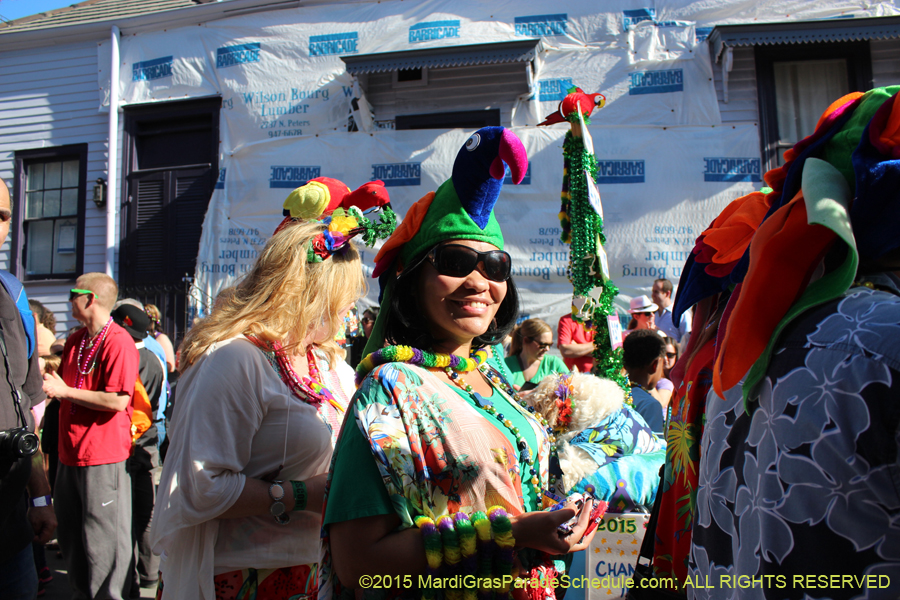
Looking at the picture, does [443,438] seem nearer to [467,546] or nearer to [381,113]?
[467,546]

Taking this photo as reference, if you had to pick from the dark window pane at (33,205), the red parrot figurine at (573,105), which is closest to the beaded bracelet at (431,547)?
the red parrot figurine at (573,105)

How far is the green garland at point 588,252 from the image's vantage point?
14.7 feet

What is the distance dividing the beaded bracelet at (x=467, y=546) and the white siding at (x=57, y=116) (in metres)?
9.82

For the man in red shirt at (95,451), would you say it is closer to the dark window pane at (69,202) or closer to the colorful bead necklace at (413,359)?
the colorful bead necklace at (413,359)

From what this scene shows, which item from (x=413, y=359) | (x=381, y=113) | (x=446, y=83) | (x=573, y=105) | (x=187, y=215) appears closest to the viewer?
(x=413, y=359)

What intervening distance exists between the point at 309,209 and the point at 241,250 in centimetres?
614

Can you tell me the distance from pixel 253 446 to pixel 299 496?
237 millimetres

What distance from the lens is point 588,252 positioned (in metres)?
4.58

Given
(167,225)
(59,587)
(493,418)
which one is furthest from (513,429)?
(167,225)

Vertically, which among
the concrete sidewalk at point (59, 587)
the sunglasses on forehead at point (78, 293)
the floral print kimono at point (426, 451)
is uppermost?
the sunglasses on forehead at point (78, 293)

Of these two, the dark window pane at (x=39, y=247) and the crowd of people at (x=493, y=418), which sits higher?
the dark window pane at (x=39, y=247)

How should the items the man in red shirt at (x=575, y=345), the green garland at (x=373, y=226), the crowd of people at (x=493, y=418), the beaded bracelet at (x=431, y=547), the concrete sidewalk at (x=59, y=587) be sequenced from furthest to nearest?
1. the man in red shirt at (x=575, y=345)
2. the concrete sidewalk at (x=59, y=587)
3. the green garland at (x=373, y=226)
4. the beaded bracelet at (x=431, y=547)
5. the crowd of people at (x=493, y=418)

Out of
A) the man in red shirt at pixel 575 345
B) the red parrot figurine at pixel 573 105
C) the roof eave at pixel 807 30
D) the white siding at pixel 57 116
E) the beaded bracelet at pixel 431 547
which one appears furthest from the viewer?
the white siding at pixel 57 116

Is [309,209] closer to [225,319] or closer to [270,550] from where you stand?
[225,319]
